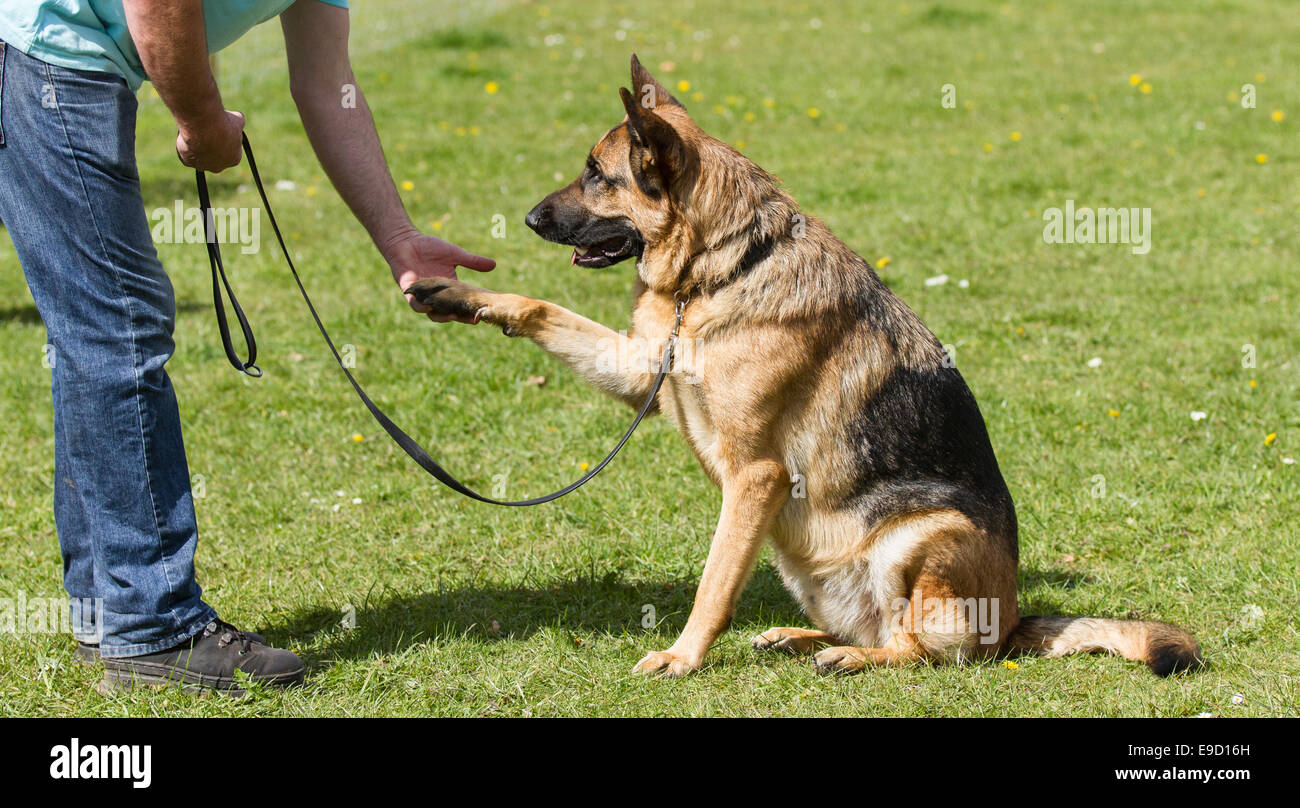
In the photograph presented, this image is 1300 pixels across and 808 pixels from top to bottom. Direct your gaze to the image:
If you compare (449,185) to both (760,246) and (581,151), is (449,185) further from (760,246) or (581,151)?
(760,246)

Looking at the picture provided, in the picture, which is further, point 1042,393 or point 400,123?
point 400,123

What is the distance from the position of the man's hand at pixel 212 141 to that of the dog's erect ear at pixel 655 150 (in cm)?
122

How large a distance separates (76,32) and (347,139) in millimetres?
997

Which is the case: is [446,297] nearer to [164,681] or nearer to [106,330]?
[106,330]

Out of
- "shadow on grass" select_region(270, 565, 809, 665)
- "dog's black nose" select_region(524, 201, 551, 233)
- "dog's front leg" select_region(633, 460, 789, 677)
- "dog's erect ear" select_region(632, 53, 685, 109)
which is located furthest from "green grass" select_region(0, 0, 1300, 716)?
"dog's erect ear" select_region(632, 53, 685, 109)

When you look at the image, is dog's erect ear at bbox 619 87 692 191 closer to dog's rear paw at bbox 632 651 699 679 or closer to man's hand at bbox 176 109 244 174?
man's hand at bbox 176 109 244 174

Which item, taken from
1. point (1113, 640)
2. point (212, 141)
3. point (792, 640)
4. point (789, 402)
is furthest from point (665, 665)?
point (212, 141)

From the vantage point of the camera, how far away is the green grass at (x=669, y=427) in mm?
3803

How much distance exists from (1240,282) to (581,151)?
19.1 ft

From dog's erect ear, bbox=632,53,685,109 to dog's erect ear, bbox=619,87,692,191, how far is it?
0.31 m

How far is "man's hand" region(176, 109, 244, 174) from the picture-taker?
3209 mm

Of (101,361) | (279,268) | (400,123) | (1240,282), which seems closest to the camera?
(101,361)
